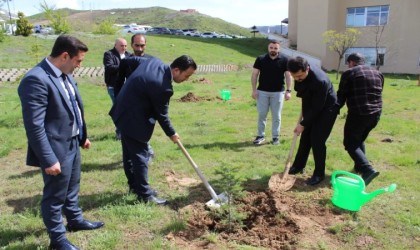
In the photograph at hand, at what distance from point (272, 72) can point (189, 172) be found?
7.60ft

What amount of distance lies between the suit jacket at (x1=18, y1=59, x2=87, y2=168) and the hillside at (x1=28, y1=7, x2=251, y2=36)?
87.7m

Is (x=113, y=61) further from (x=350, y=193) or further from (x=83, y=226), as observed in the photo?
(x=350, y=193)

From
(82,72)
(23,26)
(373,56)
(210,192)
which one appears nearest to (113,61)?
(210,192)

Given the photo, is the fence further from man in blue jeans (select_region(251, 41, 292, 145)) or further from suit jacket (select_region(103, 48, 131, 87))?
man in blue jeans (select_region(251, 41, 292, 145))

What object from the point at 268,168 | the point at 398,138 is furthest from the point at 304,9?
the point at 268,168

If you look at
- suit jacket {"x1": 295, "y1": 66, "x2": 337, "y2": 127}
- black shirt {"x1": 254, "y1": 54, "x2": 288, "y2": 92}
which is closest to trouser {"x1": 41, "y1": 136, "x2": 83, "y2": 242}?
suit jacket {"x1": 295, "y1": 66, "x2": 337, "y2": 127}

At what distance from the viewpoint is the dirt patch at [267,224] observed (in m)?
3.48

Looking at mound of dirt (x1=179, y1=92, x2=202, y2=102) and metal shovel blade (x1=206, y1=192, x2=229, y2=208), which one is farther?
mound of dirt (x1=179, y1=92, x2=202, y2=102)

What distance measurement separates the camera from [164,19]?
10381cm

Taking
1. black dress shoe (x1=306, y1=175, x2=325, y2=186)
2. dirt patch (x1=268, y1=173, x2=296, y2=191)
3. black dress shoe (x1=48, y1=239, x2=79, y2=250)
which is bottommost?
black dress shoe (x1=306, y1=175, x2=325, y2=186)

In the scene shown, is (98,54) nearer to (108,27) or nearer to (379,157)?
(108,27)

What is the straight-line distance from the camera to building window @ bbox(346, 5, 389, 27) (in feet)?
83.0

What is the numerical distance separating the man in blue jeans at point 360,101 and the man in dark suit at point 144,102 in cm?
222

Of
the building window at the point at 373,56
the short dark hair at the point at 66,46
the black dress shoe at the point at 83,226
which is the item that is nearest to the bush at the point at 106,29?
the building window at the point at 373,56
